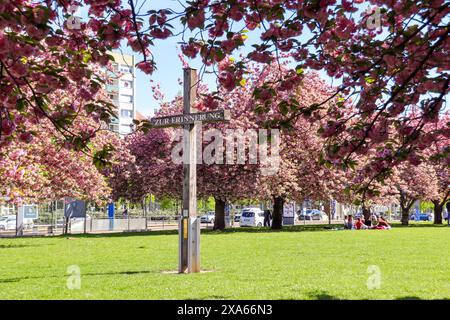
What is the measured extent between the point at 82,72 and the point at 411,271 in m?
8.66

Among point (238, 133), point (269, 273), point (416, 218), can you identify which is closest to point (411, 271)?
point (269, 273)

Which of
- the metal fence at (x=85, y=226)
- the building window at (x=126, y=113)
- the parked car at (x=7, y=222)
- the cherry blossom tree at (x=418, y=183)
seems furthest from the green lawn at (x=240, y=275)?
the building window at (x=126, y=113)

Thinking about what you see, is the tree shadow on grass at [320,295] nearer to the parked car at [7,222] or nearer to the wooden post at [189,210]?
the wooden post at [189,210]

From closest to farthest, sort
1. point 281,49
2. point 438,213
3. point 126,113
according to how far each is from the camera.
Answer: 1. point 281,49
2. point 438,213
3. point 126,113

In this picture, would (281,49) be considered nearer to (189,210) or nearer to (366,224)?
(189,210)

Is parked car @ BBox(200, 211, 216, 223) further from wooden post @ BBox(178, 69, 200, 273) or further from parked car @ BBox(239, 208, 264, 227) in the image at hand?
wooden post @ BBox(178, 69, 200, 273)

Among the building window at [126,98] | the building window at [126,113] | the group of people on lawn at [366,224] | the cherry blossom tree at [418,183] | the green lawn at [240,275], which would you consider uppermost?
the building window at [126,98]

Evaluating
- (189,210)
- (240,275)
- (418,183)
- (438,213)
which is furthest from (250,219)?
(240,275)

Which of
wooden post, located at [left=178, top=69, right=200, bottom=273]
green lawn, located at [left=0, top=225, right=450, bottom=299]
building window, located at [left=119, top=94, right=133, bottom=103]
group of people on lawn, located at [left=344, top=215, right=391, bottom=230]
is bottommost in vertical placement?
green lawn, located at [left=0, top=225, right=450, bottom=299]

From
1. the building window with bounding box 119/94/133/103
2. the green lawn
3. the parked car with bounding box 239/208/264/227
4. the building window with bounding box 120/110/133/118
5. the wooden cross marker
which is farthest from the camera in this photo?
the building window with bounding box 119/94/133/103

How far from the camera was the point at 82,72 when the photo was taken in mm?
7637

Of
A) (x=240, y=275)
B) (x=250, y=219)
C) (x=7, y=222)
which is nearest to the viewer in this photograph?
(x=240, y=275)

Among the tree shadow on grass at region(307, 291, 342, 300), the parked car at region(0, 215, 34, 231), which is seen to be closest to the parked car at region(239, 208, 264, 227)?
the parked car at region(0, 215, 34, 231)
